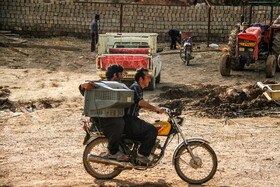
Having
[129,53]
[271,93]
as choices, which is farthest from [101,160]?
[129,53]

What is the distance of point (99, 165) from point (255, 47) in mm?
8982

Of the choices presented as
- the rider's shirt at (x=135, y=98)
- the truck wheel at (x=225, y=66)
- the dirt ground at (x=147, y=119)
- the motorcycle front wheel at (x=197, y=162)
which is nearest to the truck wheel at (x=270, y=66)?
the dirt ground at (x=147, y=119)

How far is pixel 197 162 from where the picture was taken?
16.5 ft

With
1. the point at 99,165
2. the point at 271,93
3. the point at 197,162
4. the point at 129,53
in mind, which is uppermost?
the point at 129,53

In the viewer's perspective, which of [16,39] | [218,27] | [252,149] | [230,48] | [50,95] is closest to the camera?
[252,149]

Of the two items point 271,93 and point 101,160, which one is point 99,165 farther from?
point 271,93

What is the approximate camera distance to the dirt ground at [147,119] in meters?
5.39

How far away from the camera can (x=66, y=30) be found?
2141 cm

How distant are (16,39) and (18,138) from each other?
1338cm

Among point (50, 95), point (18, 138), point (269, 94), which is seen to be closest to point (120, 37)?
point (50, 95)

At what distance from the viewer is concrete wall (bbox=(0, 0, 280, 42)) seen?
68.3 ft

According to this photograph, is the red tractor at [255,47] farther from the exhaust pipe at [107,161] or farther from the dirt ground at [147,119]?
the exhaust pipe at [107,161]

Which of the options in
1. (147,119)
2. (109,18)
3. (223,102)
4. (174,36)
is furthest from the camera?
(109,18)

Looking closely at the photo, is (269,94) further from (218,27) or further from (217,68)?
(218,27)
